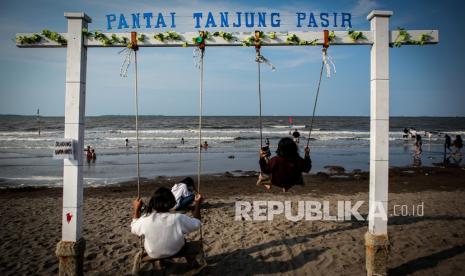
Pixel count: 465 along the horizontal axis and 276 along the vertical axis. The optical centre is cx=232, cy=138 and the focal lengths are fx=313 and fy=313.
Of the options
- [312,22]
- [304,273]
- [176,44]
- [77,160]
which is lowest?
[304,273]

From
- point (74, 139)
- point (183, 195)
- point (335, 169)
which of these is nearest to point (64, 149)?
point (74, 139)

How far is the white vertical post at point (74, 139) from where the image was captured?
16.8 feet

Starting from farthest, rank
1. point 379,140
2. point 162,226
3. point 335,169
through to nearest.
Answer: point 335,169 → point 379,140 → point 162,226

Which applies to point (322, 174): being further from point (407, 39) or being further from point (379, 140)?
point (407, 39)

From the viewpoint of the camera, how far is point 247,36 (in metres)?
5.40

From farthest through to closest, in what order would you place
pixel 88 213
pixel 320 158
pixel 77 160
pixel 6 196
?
1. pixel 320 158
2. pixel 6 196
3. pixel 88 213
4. pixel 77 160

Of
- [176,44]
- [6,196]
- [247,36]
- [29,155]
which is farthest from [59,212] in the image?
[29,155]

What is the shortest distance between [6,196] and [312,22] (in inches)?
514

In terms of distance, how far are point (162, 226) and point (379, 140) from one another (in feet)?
12.3

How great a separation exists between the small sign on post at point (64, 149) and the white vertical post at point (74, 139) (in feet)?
0.23

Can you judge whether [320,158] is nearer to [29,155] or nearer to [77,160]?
[77,160]

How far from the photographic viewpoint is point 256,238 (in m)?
7.34

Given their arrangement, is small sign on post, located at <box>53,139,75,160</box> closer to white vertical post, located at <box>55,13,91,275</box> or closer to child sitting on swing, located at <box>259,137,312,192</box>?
white vertical post, located at <box>55,13,91,275</box>

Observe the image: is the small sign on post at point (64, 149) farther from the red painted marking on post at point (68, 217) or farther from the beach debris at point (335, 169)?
the beach debris at point (335, 169)
